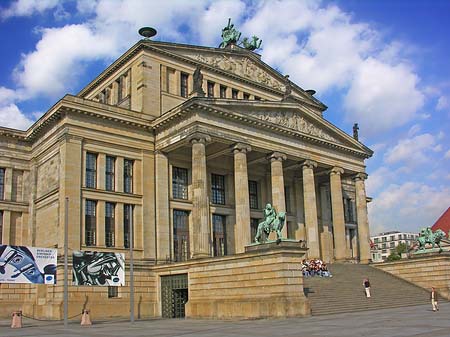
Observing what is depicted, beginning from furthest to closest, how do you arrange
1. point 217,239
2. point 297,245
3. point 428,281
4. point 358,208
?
point 358,208, point 217,239, point 428,281, point 297,245

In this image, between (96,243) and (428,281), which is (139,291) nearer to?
(96,243)

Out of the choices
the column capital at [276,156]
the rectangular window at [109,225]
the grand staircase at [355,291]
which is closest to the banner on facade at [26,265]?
the rectangular window at [109,225]

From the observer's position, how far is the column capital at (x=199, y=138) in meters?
40.0

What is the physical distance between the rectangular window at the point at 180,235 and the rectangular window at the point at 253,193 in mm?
8434

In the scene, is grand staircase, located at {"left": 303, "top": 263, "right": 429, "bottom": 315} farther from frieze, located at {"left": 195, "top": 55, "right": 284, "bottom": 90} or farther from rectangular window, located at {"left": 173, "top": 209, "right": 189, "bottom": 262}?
frieze, located at {"left": 195, "top": 55, "right": 284, "bottom": 90}

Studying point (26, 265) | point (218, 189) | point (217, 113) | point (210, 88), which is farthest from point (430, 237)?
point (26, 265)

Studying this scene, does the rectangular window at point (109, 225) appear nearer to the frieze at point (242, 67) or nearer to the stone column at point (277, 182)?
the stone column at point (277, 182)

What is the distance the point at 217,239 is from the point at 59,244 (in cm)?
1514

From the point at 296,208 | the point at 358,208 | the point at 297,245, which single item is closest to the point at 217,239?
the point at 296,208

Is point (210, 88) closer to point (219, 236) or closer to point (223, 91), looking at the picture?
point (223, 91)

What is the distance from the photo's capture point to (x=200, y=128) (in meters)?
40.3

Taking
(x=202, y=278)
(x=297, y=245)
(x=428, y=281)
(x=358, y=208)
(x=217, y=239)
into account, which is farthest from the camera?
(x=358, y=208)

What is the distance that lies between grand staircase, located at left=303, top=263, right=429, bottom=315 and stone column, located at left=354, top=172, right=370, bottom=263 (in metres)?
2.86

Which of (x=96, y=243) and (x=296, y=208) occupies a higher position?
(x=296, y=208)
